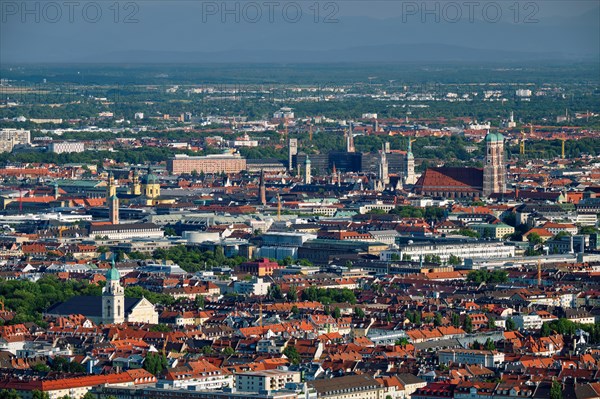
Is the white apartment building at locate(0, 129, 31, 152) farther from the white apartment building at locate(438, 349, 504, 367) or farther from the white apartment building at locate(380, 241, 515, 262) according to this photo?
the white apartment building at locate(438, 349, 504, 367)

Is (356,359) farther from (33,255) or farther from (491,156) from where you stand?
(491,156)

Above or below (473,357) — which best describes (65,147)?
below

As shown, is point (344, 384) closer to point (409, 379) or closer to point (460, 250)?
point (409, 379)

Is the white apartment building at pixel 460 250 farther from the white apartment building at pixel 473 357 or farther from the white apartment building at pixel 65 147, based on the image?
the white apartment building at pixel 65 147

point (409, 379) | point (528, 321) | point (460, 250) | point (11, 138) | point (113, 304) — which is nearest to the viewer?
point (409, 379)

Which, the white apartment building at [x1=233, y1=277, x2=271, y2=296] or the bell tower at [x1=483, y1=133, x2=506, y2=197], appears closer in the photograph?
the white apartment building at [x1=233, y1=277, x2=271, y2=296]

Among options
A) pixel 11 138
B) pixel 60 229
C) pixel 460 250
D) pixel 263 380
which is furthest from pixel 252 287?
pixel 11 138

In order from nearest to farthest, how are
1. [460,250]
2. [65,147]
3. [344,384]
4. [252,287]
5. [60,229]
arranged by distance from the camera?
[344,384] < [252,287] < [460,250] < [60,229] < [65,147]

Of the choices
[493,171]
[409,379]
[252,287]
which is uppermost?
[409,379]

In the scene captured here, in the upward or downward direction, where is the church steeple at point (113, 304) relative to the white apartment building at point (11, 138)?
upward

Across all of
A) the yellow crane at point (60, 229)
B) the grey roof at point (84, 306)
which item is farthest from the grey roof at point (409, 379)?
the yellow crane at point (60, 229)

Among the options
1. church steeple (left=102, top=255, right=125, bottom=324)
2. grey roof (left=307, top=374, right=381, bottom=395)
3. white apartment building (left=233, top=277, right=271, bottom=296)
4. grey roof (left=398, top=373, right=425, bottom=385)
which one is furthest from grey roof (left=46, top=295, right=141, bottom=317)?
grey roof (left=307, top=374, right=381, bottom=395)
